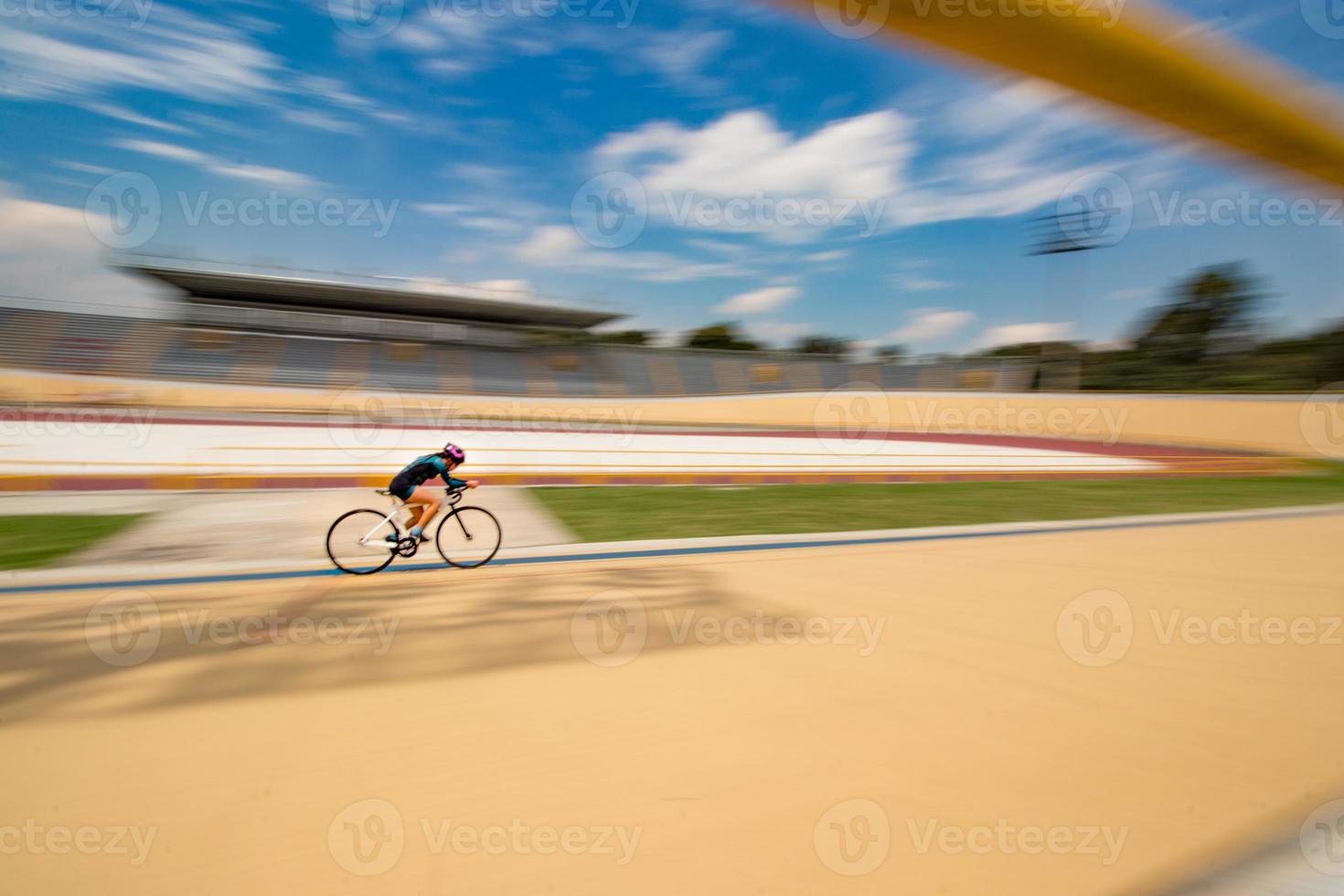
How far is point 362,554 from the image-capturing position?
19.7 feet

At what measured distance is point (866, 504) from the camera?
32.6 feet

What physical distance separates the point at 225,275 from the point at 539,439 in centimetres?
2676

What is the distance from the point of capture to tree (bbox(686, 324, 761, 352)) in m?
65.6

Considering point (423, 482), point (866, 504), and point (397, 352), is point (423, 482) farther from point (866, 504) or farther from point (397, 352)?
point (397, 352)

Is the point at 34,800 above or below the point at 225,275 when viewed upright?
below

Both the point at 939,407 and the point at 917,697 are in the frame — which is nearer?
the point at 917,697

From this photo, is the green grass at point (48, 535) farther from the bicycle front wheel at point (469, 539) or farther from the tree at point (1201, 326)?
the tree at point (1201, 326)

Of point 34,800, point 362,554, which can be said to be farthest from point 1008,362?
point 34,800

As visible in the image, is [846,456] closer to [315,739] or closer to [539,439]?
[539,439]

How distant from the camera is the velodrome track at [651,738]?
2.27m

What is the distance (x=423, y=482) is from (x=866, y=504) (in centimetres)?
647

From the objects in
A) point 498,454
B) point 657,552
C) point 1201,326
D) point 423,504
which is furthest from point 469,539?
point 1201,326

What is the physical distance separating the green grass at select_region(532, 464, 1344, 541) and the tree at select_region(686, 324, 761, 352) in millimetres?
52908

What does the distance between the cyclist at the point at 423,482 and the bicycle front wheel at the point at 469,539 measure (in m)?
0.17
